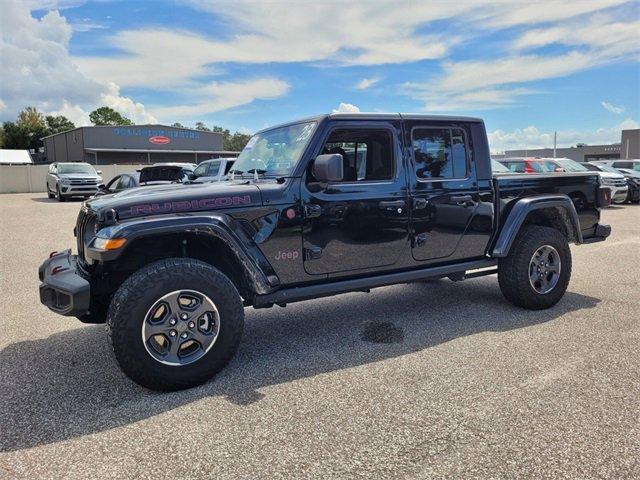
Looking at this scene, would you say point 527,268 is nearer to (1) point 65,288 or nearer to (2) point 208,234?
(2) point 208,234

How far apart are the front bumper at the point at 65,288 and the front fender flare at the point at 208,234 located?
221 millimetres

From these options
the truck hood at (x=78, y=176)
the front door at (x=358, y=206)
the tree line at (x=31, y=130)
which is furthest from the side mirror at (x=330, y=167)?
the tree line at (x=31, y=130)

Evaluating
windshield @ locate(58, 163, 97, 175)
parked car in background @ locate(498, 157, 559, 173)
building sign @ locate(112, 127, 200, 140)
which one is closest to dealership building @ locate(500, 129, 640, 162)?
building sign @ locate(112, 127, 200, 140)

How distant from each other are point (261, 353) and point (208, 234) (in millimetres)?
1184

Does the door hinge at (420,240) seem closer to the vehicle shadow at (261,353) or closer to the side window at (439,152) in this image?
the side window at (439,152)

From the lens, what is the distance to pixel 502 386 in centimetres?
338

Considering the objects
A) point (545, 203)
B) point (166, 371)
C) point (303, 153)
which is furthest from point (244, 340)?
point (545, 203)

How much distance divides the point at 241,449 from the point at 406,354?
1.73 m

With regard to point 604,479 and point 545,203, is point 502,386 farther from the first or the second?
point 545,203

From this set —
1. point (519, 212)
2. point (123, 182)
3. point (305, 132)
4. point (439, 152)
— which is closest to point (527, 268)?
point (519, 212)

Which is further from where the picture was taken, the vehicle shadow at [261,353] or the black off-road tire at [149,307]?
the black off-road tire at [149,307]

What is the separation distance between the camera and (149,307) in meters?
3.26

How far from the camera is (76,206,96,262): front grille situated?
148 inches

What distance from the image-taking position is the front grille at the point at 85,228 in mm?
3766
